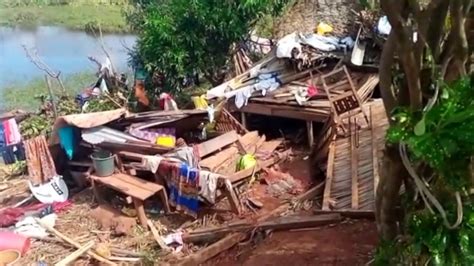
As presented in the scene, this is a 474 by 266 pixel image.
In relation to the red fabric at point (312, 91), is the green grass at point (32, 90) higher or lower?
lower

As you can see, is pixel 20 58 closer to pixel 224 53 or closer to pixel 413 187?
pixel 224 53

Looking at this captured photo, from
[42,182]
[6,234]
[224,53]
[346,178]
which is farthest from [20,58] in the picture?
[346,178]

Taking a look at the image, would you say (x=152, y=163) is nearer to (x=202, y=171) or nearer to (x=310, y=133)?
(x=202, y=171)

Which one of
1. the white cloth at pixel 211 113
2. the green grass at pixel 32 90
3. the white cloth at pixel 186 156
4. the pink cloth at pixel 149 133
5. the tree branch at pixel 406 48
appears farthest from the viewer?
the green grass at pixel 32 90

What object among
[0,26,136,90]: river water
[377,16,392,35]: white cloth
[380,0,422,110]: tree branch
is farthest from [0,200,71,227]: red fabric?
[0,26,136,90]: river water

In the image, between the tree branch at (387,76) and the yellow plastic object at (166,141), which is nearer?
the tree branch at (387,76)

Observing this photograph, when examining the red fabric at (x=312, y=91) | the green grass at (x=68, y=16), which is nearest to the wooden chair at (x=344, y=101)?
the red fabric at (x=312, y=91)

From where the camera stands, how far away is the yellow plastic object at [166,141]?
24.0 feet

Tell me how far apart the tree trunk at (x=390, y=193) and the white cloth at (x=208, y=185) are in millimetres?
3619

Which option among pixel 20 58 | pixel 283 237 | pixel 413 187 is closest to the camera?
pixel 413 187

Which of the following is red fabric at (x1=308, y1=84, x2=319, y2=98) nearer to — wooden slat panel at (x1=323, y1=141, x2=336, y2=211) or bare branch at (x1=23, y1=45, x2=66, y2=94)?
wooden slat panel at (x1=323, y1=141, x2=336, y2=211)

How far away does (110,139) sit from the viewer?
718 centimetres

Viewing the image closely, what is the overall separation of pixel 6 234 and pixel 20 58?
11576mm

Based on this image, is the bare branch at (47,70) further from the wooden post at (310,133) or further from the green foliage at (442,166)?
the green foliage at (442,166)
